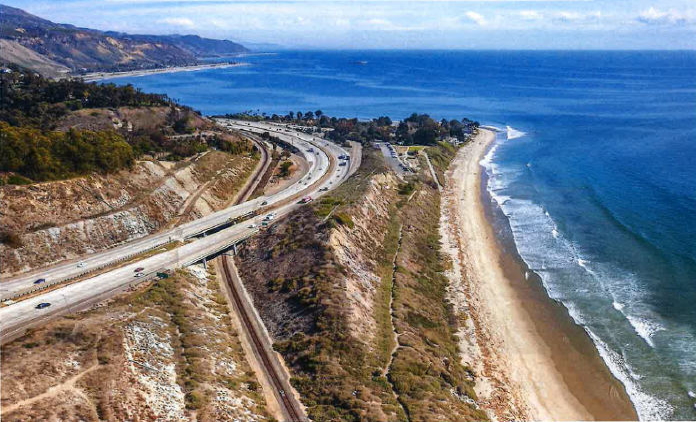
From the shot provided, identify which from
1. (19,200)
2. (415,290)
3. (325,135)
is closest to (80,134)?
(19,200)

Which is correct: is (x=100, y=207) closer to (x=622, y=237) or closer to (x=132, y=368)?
(x=132, y=368)

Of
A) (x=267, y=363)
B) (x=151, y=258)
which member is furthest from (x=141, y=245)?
(x=267, y=363)

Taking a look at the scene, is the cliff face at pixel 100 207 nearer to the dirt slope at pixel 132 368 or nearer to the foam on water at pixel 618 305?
the dirt slope at pixel 132 368

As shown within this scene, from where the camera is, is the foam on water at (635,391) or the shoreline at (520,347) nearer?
the foam on water at (635,391)

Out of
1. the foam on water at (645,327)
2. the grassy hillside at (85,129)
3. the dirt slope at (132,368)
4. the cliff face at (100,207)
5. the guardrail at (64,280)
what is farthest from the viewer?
the grassy hillside at (85,129)

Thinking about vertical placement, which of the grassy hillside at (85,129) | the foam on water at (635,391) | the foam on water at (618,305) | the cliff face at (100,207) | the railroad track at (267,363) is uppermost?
the grassy hillside at (85,129)

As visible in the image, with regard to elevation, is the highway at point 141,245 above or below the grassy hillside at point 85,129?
below

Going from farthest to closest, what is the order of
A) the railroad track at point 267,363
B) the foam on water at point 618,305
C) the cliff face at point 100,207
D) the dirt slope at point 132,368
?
the foam on water at point 618,305 < the cliff face at point 100,207 < the railroad track at point 267,363 < the dirt slope at point 132,368

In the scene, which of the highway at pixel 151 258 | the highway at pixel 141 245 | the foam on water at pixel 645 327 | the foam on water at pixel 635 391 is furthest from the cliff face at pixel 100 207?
the foam on water at pixel 645 327
